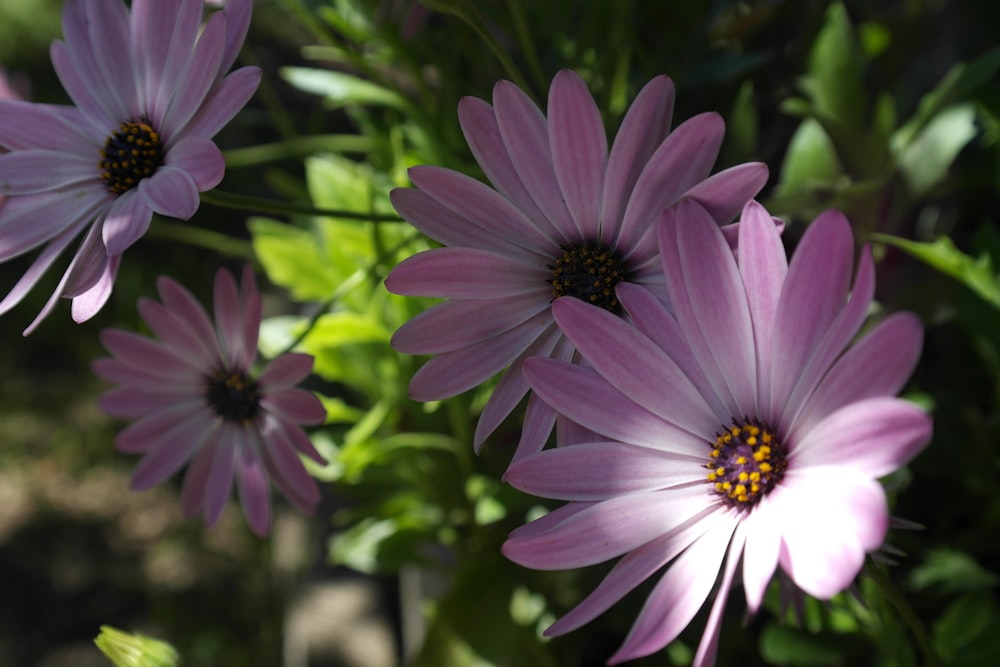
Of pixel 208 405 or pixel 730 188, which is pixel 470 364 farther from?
pixel 208 405

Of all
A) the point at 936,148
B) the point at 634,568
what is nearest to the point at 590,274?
the point at 634,568

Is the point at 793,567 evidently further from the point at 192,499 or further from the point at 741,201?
the point at 192,499

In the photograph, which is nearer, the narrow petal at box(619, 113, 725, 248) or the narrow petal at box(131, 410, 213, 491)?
the narrow petal at box(619, 113, 725, 248)

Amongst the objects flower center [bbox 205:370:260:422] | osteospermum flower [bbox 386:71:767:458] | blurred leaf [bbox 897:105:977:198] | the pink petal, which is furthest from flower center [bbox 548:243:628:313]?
blurred leaf [bbox 897:105:977:198]

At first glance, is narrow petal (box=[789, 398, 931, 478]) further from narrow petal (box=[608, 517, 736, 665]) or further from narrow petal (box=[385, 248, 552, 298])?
narrow petal (box=[385, 248, 552, 298])

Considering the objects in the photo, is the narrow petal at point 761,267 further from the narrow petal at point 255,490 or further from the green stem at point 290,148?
the green stem at point 290,148

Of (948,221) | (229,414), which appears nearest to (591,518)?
(229,414)

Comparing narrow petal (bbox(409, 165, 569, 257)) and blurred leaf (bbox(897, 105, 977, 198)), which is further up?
blurred leaf (bbox(897, 105, 977, 198))

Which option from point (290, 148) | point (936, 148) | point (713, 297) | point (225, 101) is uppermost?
point (290, 148)
